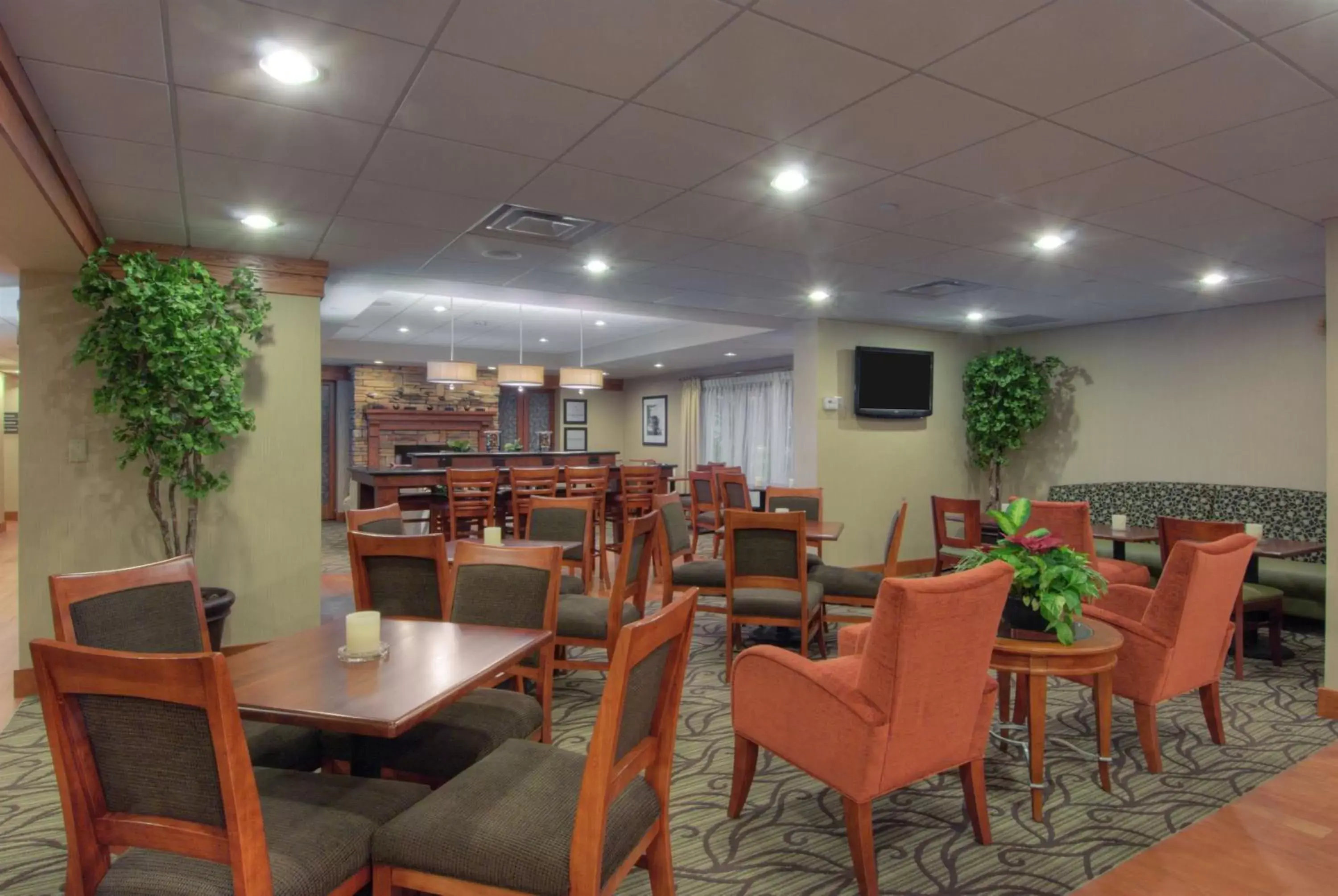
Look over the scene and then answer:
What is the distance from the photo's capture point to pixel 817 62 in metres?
2.17

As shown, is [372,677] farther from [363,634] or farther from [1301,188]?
[1301,188]

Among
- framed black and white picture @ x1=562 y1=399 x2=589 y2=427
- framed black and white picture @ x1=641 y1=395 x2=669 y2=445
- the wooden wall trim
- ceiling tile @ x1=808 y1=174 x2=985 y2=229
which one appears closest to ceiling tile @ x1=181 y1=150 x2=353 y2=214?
the wooden wall trim

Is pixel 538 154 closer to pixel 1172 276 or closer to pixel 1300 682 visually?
pixel 1172 276

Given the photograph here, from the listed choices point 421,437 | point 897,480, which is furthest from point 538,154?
point 421,437

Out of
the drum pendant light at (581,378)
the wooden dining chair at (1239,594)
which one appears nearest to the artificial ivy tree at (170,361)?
the wooden dining chair at (1239,594)

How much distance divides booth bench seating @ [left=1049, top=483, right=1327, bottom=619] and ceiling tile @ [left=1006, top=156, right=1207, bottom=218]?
296 cm

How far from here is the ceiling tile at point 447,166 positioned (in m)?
2.78

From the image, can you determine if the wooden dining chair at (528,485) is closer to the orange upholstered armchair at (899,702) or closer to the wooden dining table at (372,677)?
the wooden dining table at (372,677)

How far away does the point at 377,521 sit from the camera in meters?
3.85

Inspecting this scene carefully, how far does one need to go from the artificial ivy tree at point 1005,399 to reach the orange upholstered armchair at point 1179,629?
4.13 meters

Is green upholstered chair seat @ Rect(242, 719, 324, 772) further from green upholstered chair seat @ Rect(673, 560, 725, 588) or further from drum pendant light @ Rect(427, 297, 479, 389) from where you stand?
drum pendant light @ Rect(427, 297, 479, 389)

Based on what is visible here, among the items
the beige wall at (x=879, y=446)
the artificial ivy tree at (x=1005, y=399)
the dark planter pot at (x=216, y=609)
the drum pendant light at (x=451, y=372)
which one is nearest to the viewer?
the dark planter pot at (x=216, y=609)

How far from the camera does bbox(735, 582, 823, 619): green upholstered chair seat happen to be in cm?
403

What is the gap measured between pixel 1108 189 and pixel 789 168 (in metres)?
1.41
